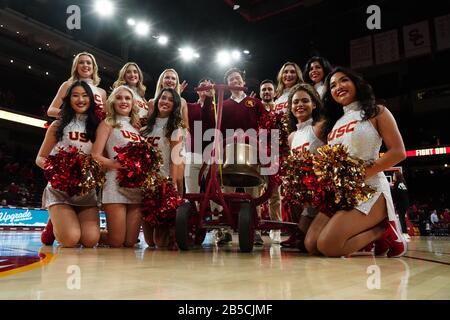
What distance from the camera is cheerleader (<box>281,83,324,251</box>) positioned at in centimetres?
356

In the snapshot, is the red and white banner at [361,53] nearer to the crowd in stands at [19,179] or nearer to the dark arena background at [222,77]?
the dark arena background at [222,77]

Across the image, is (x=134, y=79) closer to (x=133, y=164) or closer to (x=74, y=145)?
(x=74, y=145)

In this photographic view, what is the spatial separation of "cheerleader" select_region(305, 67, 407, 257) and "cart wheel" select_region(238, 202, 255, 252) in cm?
48

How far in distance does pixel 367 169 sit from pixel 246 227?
101 cm

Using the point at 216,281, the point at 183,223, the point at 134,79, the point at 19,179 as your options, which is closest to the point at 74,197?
the point at 183,223

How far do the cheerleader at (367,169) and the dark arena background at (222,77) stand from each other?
62cm

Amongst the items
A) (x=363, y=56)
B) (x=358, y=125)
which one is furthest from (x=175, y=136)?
→ (x=363, y=56)

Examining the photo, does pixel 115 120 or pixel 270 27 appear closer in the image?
pixel 115 120

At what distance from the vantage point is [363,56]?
40.4ft

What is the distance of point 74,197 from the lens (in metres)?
3.81

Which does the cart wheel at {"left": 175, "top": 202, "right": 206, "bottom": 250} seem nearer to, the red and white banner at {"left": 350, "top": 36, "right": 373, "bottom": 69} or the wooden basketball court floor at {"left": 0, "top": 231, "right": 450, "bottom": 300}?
the wooden basketball court floor at {"left": 0, "top": 231, "right": 450, "bottom": 300}

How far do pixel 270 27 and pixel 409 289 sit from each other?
1089 centimetres

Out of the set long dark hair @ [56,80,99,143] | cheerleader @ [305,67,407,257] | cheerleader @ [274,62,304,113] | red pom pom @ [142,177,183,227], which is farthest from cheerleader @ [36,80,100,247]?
cheerleader @ [274,62,304,113]
